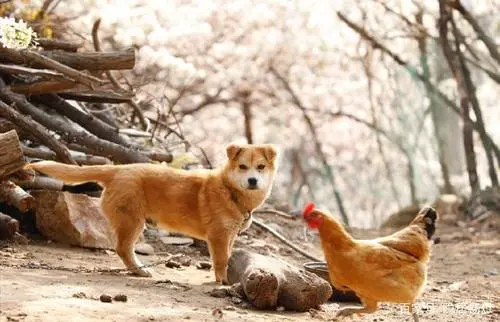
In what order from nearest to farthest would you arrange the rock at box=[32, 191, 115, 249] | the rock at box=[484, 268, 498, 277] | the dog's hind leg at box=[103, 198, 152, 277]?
the dog's hind leg at box=[103, 198, 152, 277]
the rock at box=[32, 191, 115, 249]
the rock at box=[484, 268, 498, 277]

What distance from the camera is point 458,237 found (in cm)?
1356

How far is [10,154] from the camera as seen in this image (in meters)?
6.35

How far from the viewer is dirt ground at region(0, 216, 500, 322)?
186 inches

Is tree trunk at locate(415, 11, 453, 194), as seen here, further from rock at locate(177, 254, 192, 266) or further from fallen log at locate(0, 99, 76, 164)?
fallen log at locate(0, 99, 76, 164)

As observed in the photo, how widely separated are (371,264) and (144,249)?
3.62 m

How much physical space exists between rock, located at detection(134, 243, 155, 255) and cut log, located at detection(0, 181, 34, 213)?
1.45 metres

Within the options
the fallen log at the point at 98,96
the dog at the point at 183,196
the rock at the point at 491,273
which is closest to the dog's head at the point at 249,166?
the dog at the point at 183,196

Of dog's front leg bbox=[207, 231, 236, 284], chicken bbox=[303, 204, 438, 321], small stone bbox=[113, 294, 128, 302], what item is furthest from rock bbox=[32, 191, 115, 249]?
chicken bbox=[303, 204, 438, 321]

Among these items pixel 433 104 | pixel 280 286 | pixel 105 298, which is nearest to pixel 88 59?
pixel 280 286

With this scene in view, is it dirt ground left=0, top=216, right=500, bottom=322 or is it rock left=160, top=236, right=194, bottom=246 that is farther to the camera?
rock left=160, top=236, right=194, bottom=246

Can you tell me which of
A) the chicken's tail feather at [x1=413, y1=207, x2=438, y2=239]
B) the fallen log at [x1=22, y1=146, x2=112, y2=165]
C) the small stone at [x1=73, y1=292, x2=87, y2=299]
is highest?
the fallen log at [x1=22, y1=146, x2=112, y2=165]

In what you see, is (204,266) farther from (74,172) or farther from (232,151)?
(74,172)

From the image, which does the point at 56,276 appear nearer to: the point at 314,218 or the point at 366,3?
the point at 314,218

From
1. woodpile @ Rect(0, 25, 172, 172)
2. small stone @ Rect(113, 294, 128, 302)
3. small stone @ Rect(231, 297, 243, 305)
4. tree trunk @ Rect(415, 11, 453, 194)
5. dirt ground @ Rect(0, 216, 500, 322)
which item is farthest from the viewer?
tree trunk @ Rect(415, 11, 453, 194)
